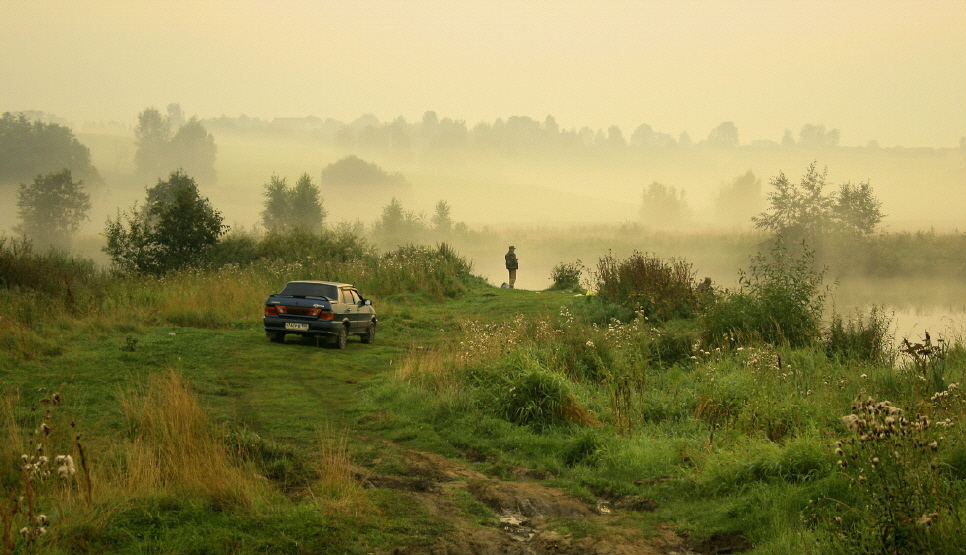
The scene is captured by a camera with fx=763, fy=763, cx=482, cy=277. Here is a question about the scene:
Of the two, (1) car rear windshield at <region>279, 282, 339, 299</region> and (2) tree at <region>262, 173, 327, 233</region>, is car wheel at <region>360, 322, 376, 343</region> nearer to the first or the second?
(1) car rear windshield at <region>279, 282, 339, 299</region>

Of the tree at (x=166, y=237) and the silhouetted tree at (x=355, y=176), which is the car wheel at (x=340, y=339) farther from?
the silhouetted tree at (x=355, y=176)

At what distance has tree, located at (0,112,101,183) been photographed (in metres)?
110

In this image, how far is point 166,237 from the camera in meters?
32.4

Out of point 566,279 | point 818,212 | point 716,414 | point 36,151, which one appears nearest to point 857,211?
point 818,212

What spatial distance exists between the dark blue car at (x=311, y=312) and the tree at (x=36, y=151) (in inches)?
4139

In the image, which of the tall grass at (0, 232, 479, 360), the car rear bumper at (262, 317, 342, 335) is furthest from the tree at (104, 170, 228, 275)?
the car rear bumper at (262, 317, 342, 335)

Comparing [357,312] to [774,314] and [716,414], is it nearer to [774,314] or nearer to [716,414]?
[774,314]

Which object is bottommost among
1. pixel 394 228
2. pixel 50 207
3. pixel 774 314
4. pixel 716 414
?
pixel 716 414

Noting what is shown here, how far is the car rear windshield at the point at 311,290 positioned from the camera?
61.6ft

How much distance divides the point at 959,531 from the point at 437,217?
9946cm

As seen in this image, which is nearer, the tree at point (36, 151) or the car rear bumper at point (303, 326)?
the car rear bumper at point (303, 326)

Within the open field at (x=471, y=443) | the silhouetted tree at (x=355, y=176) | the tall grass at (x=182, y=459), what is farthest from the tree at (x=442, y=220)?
the tall grass at (x=182, y=459)

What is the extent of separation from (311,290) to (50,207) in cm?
8358

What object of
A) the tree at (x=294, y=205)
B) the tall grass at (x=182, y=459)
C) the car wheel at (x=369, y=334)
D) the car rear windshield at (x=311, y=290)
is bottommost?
the car wheel at (x=369, y=334)
